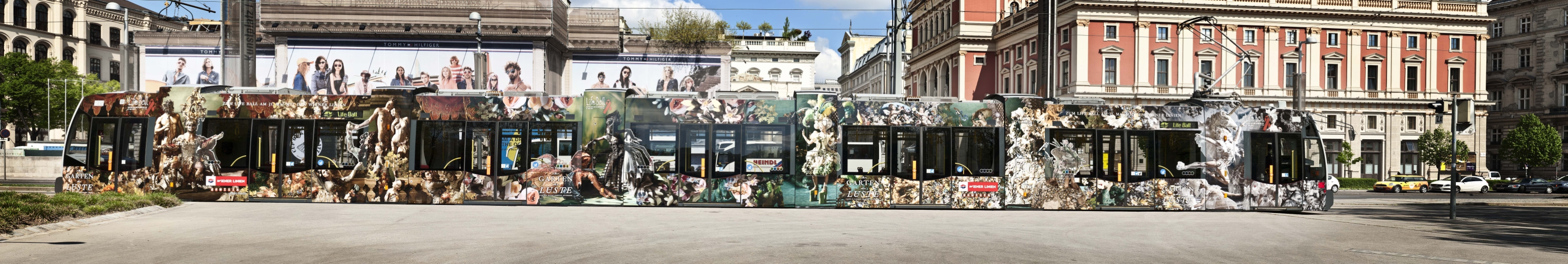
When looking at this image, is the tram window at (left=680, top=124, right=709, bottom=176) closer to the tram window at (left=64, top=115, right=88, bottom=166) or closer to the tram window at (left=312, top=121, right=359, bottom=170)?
the tram window at (left=312, top=121, right=359, bottom=170)

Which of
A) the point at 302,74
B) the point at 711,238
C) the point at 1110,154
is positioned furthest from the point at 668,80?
the point at 711,238

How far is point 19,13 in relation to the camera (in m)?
72.6

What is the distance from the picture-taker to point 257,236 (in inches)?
486

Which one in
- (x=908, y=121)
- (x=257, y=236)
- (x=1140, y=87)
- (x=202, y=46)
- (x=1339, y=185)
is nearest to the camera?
(x=257, y=236)

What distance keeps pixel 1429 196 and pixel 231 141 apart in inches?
1680

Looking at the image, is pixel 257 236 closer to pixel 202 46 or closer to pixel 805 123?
pixel 805 123

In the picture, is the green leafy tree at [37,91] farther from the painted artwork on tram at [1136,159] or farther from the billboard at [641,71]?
the painted artwork on tram at [1136,159]

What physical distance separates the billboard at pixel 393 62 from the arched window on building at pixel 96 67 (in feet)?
160

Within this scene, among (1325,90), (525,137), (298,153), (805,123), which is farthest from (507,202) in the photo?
(1325,90)

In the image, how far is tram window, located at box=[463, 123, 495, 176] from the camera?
1933cm

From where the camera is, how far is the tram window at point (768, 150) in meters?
19.4

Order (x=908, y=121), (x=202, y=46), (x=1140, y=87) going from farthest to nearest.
A: (x=1140, y=87)
(x=202, y=46)
(x=908, y=121)

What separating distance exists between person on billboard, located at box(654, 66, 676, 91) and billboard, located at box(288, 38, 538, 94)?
5741 millimetres

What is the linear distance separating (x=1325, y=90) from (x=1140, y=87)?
1272cm
